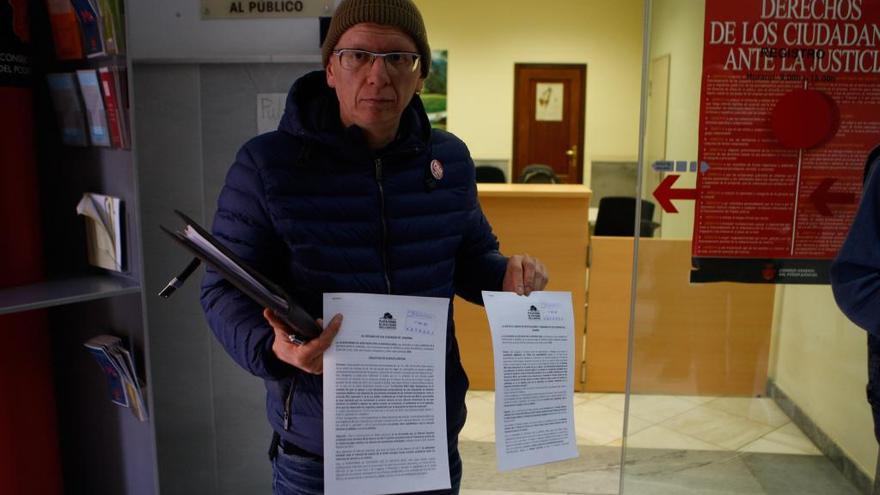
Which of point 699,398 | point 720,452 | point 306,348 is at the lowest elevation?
point 720,452

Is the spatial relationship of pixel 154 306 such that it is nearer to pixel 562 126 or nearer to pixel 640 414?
pixel 640 414

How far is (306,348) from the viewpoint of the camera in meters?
1.10

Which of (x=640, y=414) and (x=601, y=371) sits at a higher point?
(x=640, y=414)

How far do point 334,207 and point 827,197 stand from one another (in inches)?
74.7

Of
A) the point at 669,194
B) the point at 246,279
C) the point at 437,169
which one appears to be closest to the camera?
the point at 246,279

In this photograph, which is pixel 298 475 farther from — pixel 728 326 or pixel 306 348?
pixel 728 326

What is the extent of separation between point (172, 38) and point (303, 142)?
130 centimetres

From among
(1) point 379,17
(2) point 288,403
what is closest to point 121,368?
(2) point 288,403

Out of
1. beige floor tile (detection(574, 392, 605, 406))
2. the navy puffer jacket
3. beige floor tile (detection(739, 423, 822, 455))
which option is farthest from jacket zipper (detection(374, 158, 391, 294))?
beige floor tile (detection(574, 392, 605, 406))

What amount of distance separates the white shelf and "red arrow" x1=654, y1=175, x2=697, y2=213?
1.73 meters

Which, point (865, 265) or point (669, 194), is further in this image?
point (669, 194)

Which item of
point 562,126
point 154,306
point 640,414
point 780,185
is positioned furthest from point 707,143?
point 562,126

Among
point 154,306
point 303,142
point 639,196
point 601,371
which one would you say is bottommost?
point 601,371

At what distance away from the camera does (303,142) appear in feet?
4.06
